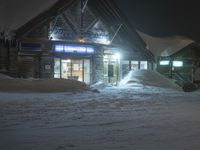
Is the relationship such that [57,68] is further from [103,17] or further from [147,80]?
[147,80]

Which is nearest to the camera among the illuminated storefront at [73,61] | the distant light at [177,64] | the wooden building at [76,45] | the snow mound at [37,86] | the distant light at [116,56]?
the snow mound at [37,86]

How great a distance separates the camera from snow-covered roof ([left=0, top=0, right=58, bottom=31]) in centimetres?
2570

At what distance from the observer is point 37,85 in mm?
19922

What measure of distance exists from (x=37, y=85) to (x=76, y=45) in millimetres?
8683

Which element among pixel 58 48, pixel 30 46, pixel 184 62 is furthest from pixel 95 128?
pixel 184 62

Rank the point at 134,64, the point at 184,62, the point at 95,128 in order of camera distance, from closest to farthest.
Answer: the point at 95,128 < the point at 134,64 < the point at 184,62

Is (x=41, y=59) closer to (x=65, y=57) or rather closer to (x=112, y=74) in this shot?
(x=65, y=57)

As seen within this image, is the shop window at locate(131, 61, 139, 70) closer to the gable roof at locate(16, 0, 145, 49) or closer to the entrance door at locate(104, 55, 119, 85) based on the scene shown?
the gable roof at locate(16, 0, 145, 49)

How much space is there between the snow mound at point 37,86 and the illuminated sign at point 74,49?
6391 millimetres

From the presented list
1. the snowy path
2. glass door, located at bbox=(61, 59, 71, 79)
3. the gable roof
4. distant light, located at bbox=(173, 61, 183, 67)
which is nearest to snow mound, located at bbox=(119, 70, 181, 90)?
glass door, located at bbox=(61, 59, 71, 79)

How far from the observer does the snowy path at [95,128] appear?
7.16 m

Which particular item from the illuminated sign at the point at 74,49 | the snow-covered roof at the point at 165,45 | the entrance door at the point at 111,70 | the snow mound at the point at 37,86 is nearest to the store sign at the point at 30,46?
the illuminated sign at the point at 74,49

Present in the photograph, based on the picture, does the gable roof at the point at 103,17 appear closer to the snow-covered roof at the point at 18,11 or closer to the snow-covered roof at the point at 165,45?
the snow-covered roof at the point at 18,11

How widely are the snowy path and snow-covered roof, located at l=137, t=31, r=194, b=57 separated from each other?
26.7 m
